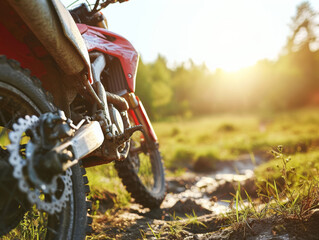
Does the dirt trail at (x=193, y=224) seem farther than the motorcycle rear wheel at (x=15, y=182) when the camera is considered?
Yes

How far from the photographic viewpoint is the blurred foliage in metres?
27.4

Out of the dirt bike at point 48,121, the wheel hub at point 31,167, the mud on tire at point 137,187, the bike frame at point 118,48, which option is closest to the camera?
the wheel hub at point 31,167

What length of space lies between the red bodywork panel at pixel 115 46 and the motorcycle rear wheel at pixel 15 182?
896 mm

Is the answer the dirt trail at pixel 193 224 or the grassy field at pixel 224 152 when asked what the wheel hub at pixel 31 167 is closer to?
the dirt trail at pixel 193 224

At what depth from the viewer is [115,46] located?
237 cm

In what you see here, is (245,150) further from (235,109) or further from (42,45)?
(235,109)

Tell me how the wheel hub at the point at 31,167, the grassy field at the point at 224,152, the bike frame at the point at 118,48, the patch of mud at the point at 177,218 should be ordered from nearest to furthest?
1. the wheel hub at the point at 31,167
2. the patch of mud at the point at 177,218
3. the bike frame at the point at 118,48
4. the grassy field at the point at 224,152

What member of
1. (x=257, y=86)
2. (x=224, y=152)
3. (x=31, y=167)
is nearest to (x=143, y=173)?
(x=31, y=167)

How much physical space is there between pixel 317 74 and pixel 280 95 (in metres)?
4.03

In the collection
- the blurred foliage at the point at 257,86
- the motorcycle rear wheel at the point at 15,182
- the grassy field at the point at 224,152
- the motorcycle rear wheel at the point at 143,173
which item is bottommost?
the blurred foliage at the point at 257,86

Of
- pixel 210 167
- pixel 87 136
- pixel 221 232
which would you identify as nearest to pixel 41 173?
pixel 87 136

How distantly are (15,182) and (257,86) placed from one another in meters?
35.6

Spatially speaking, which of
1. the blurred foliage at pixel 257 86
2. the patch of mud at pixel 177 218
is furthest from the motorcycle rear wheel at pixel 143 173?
the blurred foliage at pixel 257 86

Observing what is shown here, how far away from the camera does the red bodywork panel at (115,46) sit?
84.7 inches
